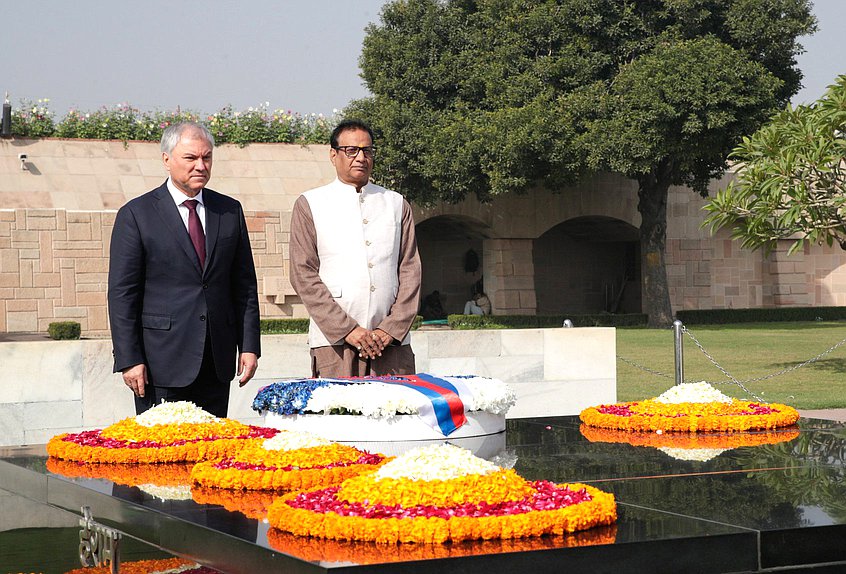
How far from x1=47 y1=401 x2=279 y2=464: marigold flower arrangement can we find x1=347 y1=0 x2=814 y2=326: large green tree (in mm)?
16782

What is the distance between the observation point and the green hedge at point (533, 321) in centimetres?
2272

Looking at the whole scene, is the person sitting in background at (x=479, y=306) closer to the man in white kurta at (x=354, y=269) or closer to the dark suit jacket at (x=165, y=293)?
the man in white kurta at (x=354, y=269)

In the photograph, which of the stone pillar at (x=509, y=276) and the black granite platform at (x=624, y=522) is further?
the stone pillar at (x=509, y=276)

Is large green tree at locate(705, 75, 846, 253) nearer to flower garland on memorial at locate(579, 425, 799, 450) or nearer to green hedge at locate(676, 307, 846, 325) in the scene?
flower garland on memorial at locate(579, 425, 799, 450)

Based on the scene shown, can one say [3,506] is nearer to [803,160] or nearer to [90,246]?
[803,160]

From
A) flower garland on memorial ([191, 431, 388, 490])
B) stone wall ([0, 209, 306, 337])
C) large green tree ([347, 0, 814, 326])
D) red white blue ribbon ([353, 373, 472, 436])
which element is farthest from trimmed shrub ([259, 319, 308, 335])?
flower garland on memorial ([191, 431, 388, 490])

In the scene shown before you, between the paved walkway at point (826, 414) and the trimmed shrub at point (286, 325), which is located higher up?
the trimmed shrub at point (286, 325)

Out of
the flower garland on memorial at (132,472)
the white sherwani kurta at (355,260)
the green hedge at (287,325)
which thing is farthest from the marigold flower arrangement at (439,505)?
the green hedge at (287,325)

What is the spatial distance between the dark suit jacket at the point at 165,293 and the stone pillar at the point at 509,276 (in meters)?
20.9

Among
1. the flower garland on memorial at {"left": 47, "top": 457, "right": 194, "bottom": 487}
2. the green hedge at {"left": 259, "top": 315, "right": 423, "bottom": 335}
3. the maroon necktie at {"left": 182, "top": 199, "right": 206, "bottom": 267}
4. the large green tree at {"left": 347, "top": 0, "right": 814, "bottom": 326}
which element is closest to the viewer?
the flower garland on memorial at {"left": 47, "top": 457, "right": 194, "bottom": 487}

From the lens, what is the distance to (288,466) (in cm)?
382

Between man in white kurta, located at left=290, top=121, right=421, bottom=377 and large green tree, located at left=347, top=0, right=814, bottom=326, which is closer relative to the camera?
man in white kurta, located at left=290, top=121, right=421, bottom=377

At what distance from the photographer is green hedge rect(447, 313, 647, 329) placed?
22.7 metres

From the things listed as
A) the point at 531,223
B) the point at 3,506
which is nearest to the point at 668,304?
the point at 531,223
